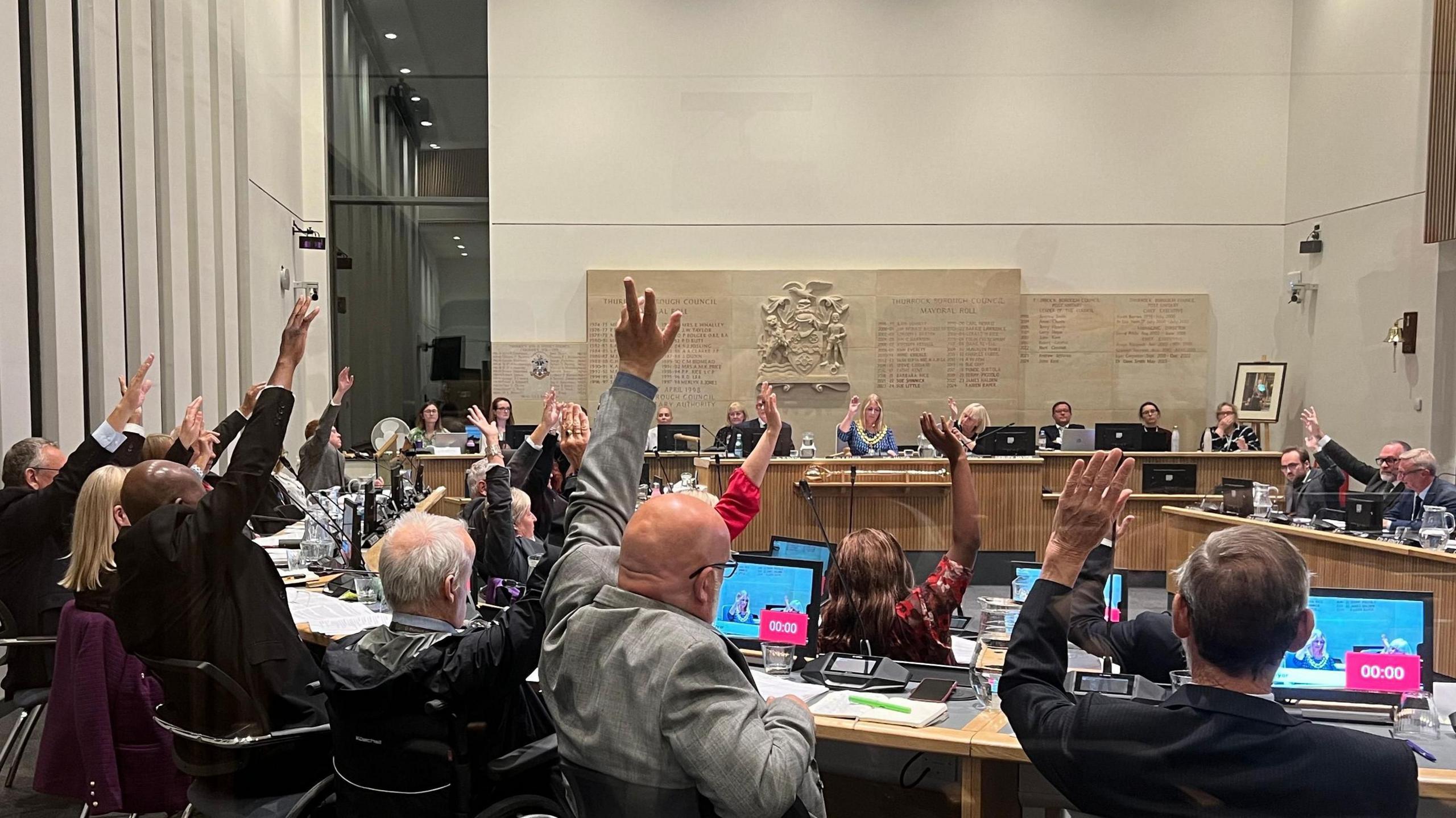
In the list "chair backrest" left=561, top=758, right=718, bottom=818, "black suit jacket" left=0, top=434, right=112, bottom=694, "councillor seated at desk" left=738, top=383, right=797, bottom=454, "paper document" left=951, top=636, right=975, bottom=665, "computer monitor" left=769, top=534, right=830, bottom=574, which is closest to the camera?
"chair backrest" left=561, top=758, right=718, bottom=818

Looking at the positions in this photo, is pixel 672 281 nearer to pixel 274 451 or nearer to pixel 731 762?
pixel 274 451

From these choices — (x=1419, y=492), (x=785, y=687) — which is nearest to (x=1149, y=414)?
(x=1419, y=492)

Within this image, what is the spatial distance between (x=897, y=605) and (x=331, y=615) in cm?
218

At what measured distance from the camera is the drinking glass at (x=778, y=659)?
2812 mm

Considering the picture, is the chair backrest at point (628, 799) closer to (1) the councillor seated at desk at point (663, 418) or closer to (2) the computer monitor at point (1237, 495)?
(1) the councillor seated at desk at point (663, 418)

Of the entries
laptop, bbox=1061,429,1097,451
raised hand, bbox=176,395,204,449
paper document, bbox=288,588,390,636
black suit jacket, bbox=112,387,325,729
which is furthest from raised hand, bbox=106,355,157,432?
laptop, bbox=1061,429,1097,451

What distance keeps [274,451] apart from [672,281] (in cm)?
227

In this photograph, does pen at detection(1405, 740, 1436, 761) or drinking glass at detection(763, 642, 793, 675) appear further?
drinking glass at detection(763, 642, 793, 675)

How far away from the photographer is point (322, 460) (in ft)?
16.7

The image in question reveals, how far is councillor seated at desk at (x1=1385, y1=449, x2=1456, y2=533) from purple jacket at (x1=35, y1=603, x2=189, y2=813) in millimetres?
5052

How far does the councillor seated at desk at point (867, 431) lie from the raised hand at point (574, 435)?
2.24 meters

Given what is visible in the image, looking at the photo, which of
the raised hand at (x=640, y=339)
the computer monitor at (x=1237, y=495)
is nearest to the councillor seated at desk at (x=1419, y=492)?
the computer monitor at (x=1237, y=495)

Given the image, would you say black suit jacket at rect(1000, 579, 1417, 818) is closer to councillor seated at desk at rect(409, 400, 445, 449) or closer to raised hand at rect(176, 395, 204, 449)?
raised hand at rect(176, 395, 204, 449)

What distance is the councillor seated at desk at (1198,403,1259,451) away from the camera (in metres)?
4.41
